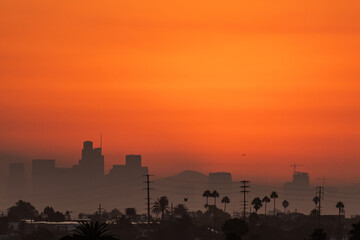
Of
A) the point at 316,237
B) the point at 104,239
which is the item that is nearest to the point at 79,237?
the point at 104,239

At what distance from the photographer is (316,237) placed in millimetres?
197750

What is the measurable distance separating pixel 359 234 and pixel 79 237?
65421mm

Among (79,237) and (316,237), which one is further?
(316,237)

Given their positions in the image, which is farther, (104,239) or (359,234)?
(359,234)

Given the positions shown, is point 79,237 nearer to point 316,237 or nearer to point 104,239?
point 104,239

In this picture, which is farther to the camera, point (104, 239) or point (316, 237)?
point (316, 237)

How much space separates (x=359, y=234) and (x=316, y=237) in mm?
8681

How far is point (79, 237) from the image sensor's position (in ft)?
516

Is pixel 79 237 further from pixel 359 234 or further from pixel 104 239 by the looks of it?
pixel 359 234

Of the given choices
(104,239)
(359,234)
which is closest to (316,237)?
(359,234)

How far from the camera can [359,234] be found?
199 meters

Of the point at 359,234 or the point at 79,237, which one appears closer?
the point at 79,237

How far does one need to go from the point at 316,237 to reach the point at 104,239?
55.2m

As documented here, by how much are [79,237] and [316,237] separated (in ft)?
190
